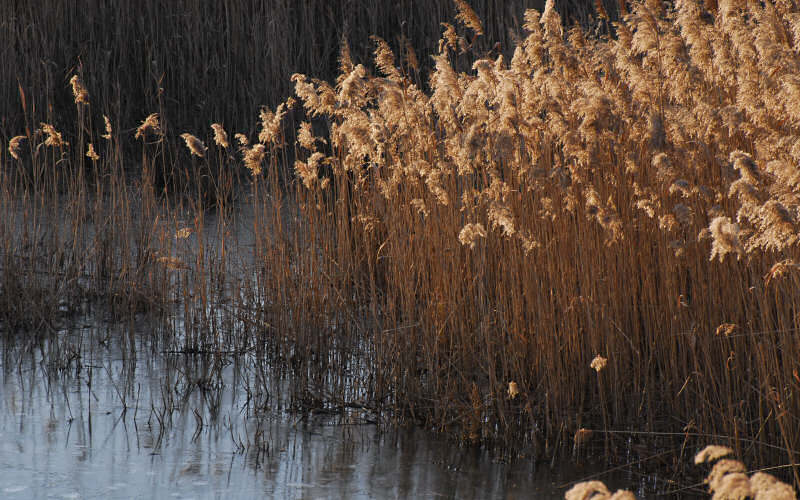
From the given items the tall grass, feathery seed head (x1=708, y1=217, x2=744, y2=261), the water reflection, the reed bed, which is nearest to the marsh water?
the water reflection

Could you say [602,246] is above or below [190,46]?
below

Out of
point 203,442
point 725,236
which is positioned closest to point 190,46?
point 203,442

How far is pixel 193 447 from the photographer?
10.7 feet

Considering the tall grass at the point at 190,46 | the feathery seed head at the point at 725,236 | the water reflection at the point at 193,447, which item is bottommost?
the water reflection at the point at 193,447

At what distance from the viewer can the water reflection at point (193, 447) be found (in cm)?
297

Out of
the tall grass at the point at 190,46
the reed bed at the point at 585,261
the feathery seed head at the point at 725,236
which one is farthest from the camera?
the tall grass at the point at 190,46

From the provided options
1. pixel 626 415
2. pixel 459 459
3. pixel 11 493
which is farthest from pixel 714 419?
pixel 11 493

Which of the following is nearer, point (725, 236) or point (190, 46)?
point (725, 236)

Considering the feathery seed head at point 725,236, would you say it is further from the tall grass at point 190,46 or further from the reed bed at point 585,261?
the tall grass at point 190,46

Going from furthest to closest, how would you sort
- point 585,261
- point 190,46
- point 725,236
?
1. point 190,46
2. point 585,261
3. point 725,236

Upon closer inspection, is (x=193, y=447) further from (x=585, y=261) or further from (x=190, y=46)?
(x=190, y=46)

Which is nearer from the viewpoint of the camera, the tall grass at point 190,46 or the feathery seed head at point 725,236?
the feathery seed head at point 725,236

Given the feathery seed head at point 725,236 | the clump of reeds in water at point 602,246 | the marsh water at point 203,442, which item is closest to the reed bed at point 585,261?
the clump of reeds in water at point 602,246

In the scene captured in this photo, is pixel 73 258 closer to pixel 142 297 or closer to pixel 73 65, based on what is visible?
pixel 142 297
